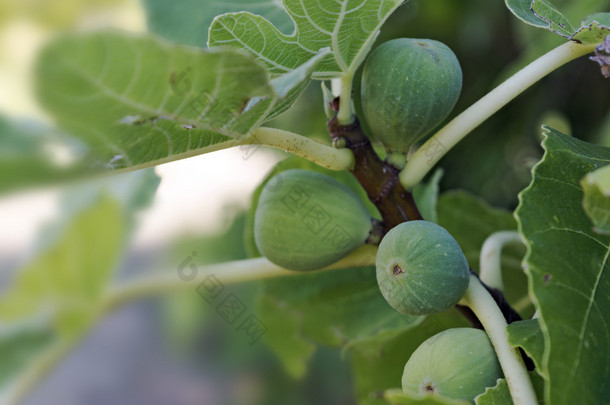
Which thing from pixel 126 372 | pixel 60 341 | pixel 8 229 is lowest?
pixel 126 372

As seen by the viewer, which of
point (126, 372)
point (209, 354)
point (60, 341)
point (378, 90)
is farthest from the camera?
point (126, 372)

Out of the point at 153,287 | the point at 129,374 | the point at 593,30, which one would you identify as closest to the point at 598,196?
the point at 593,30

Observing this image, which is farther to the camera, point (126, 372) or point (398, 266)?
point (126, 372)

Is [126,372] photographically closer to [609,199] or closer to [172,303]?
[172,303]

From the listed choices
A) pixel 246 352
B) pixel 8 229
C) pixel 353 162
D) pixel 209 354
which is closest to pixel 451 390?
pixel 353 162

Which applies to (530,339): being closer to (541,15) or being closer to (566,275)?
(566,275)

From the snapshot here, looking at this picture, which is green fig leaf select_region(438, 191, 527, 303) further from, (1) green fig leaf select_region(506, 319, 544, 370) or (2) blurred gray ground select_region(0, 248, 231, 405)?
(2) blurred gray ground select_region(0, 248, 231, 405)

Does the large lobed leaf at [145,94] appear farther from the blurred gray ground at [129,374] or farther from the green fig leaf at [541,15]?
the blurred gray ground at [129,374]

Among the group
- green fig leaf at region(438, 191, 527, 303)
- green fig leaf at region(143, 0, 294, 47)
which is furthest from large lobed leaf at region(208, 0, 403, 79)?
green fig leaf at region(438, 191, 527, 303)
